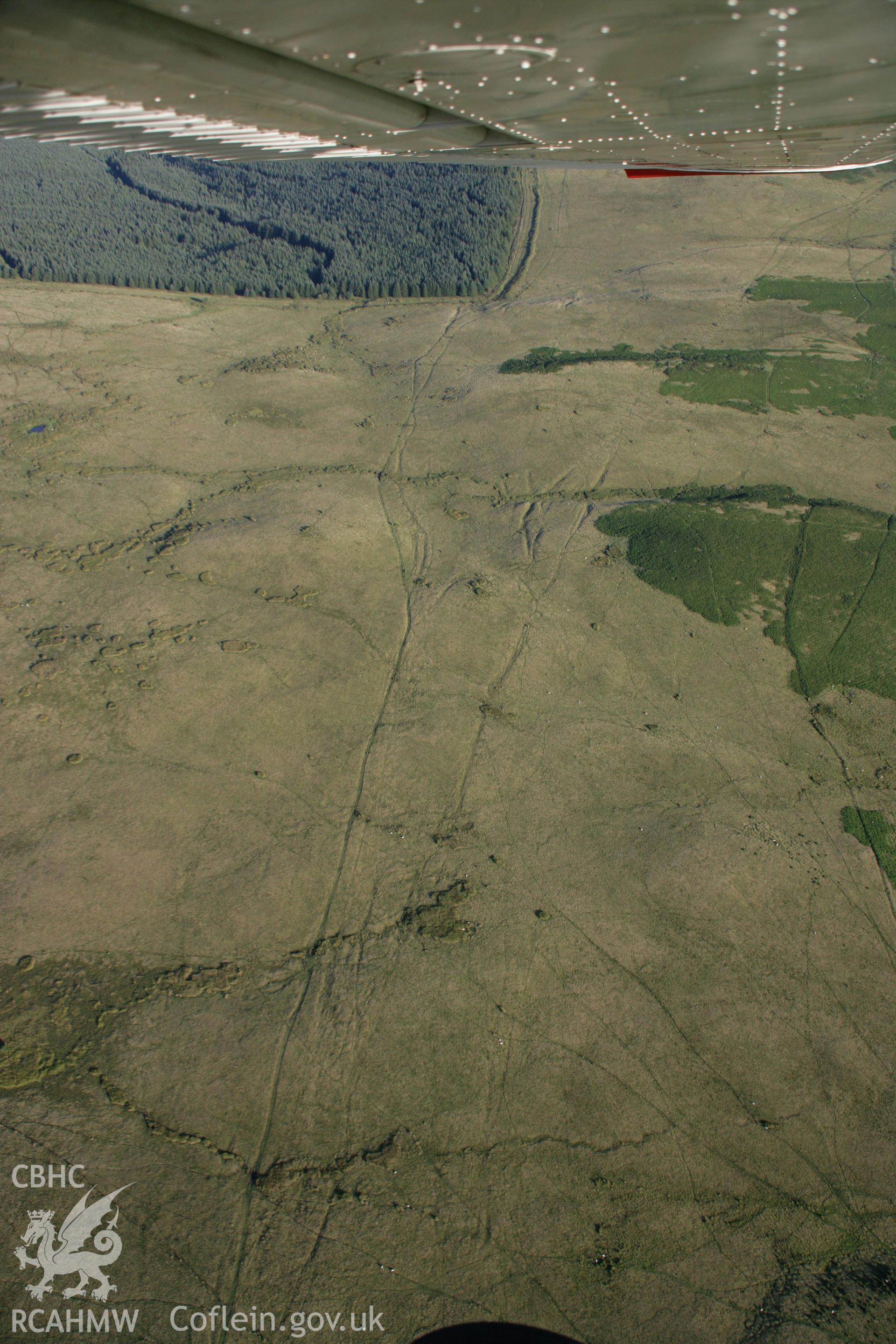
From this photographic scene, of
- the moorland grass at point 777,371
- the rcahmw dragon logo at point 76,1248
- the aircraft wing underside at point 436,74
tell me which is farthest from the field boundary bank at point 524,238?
the rcahmw dragon logo at point 76,1248

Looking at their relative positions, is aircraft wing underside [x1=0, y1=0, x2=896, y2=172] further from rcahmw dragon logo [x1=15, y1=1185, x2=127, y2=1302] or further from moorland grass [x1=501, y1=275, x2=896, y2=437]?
moorland grass [x1=501, y1=275, x2=896, y2=437]

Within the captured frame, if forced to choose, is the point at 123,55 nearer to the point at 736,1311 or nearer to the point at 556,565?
the point at 736,1311

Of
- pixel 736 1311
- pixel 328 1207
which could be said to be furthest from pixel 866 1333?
pixel 328 1207

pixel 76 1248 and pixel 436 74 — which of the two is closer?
pixel 436 74

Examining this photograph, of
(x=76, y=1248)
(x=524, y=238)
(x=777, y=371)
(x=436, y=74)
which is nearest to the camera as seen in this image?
(x=436, y=74)

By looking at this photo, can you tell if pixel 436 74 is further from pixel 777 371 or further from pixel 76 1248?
pixel 777 371

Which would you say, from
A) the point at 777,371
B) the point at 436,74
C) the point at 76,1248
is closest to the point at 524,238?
the point at 777,371
